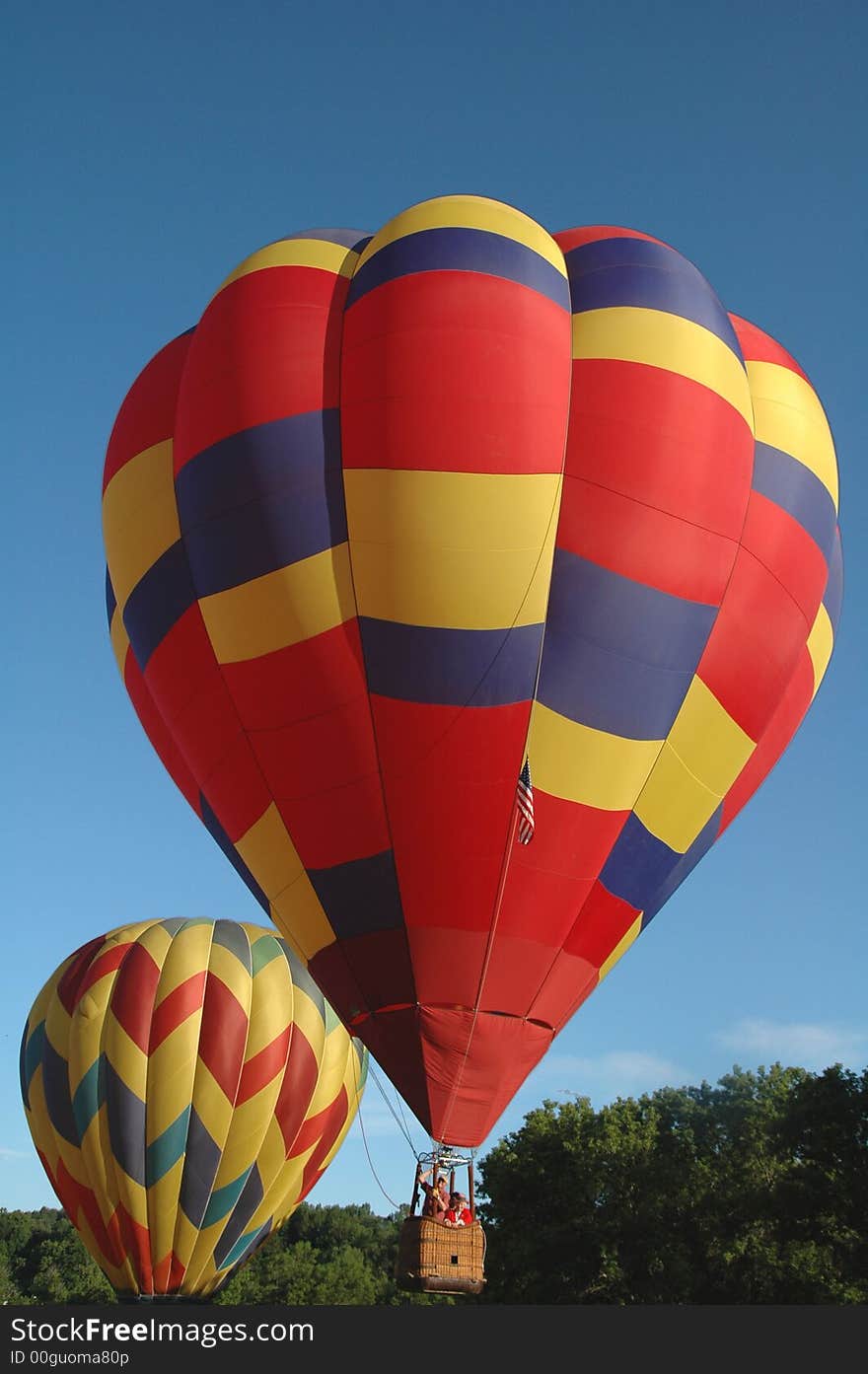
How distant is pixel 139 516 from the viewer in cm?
1000

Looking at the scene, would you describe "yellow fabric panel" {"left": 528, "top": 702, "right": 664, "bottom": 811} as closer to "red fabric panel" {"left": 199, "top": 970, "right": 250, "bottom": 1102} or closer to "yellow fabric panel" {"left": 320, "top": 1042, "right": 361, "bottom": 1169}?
"red fabric panel" {"left": 199, "top": 970, "right": 250, "bottom": 1102}

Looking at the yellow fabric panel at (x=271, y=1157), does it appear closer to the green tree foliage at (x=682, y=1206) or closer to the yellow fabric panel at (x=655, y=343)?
the green tree foliage at (x=682, y=1206)

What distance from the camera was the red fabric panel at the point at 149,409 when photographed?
10211 millimetres

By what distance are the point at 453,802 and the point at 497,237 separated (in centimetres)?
443

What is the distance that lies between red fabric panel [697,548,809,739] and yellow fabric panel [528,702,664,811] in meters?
Result: 0.91

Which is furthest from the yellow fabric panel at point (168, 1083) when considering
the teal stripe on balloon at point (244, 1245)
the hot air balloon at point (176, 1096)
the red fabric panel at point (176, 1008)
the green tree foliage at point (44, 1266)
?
the green tree foliage at point (44, 1266)

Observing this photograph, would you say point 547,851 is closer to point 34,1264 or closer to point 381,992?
point 381,992

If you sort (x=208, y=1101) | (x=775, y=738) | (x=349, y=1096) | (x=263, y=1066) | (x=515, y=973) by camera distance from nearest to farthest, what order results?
(x=515, y=973), (x=775, y=738), (x=208, y=1101), (x=263, y=1066), (x=349, y=1096)

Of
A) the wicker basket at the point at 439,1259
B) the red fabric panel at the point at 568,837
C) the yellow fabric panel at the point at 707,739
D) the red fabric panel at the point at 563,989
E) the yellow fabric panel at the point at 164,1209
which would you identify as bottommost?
the wicker basket at the point at 439,1259

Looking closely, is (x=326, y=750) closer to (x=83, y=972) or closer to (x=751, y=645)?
(x=751, y=645)

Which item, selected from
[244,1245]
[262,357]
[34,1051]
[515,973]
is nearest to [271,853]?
[515,973]

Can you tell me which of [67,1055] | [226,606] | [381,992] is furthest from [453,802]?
[67,1055]

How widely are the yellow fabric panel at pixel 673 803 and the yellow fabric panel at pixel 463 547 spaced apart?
1.65 metres

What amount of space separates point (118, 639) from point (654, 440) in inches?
215
